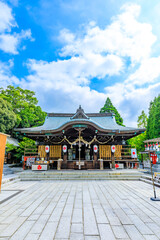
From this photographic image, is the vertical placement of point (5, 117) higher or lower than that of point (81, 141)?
higher

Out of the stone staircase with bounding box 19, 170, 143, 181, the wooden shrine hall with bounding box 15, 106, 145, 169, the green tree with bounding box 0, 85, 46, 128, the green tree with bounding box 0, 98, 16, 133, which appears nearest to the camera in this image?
the stone staircase with bounding box 19, 170, 143, 181

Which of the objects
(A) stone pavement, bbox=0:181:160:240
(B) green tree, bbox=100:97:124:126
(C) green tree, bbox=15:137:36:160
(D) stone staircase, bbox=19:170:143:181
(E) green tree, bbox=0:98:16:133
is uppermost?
(B) green tree, bbox=100:97:124:126

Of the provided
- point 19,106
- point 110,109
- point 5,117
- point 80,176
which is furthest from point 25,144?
point 110,109

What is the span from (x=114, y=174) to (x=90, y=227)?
7159 millimetres

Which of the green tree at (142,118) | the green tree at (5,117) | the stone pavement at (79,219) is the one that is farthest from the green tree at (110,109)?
the stone pavement at (79,219)

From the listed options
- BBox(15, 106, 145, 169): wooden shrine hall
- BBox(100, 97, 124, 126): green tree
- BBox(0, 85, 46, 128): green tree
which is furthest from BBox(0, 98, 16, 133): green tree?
BBox(100, 97, 124, 126): green tree

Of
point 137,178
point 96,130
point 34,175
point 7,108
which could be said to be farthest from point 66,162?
point 7,108

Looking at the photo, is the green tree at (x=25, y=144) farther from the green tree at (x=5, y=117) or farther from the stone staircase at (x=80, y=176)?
the stone staircase at (x=80, y=176)

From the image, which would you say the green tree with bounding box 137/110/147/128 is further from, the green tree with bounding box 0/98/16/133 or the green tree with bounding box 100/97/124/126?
the green tree with bounding box 0/98/16/133

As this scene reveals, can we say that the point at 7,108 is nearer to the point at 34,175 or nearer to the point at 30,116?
the point at 30,116

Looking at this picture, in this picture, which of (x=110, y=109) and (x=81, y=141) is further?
(x=110, y=109)

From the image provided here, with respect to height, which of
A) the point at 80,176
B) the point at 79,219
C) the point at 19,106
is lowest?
the point at 80,176

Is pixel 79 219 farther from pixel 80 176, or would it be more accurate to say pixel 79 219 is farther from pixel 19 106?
pixel 19 106

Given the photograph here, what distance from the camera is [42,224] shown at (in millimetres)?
2932
